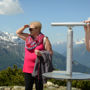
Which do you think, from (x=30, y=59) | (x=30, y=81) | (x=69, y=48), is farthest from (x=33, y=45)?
(x=69, y=48)

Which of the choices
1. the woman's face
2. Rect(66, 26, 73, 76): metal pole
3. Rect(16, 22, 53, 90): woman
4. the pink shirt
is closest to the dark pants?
Rect(16, 22, 53, 90): woman

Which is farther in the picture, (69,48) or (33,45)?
(33,45)

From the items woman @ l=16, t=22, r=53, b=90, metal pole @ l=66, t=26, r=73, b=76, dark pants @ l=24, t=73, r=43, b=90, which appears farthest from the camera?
dark pants @ l=24, t=73, r=43, b=90

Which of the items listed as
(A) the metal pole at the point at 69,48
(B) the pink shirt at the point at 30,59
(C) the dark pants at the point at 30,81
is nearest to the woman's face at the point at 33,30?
(B) the pink shirt at the point at 30,59

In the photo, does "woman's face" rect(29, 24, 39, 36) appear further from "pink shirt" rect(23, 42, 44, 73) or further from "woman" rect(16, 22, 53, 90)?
"pink shirt" rect(23, 42, 44, 73)

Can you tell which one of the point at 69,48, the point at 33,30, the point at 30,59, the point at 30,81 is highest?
the point at 33,30

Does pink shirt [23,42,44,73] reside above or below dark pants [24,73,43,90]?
above

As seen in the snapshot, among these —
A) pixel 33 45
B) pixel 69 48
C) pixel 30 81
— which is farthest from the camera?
pixel 30 81

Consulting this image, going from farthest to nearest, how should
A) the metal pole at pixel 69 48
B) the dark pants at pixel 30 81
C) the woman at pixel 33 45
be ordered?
the dark pants at pixel 30 81 → the woman at pixel 33 45 → the metal pole at pixel 69 48

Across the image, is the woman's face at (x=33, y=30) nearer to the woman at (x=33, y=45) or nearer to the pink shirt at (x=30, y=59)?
the woman at (x=33, y=45)

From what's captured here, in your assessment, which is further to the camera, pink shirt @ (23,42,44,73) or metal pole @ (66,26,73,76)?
pink shirt @ (23,42,44,73)

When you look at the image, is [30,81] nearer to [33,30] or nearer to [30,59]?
[30,59]

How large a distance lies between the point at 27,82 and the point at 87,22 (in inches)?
110

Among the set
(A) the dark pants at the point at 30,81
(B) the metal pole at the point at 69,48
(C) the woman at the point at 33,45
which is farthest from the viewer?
(A) the dark pants at the point at 30,81
